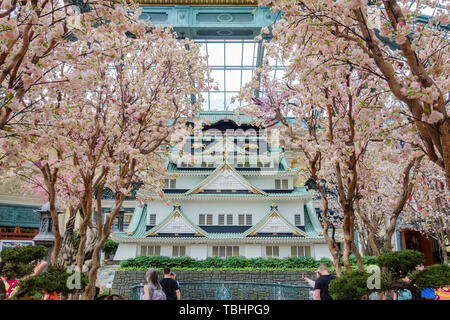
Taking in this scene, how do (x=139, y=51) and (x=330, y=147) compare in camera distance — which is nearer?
(x=330, y=147)

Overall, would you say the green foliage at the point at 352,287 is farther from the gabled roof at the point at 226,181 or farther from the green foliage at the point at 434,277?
the gabled roof at the point at 226,181

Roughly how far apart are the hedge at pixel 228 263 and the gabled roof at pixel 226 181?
16.3ft

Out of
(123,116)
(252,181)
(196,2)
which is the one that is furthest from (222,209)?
(123,116)

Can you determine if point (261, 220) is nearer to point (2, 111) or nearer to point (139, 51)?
point (139, 51)

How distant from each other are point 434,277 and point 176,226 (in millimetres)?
19151

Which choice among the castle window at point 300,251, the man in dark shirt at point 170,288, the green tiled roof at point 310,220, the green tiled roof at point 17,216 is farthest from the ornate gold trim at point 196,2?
the green tiled roof at point 17,216

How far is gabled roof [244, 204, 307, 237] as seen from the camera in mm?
23297

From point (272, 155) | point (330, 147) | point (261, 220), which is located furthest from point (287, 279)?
point (330, 147)

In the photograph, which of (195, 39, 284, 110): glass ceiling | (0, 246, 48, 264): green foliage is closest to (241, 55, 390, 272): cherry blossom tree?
(0, 246, 48, 264): green foliage

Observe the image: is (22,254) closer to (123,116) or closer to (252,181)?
(123,116)

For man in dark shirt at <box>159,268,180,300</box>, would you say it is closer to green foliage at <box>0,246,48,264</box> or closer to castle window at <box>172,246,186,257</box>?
green foliage at <box>0,246,48,264</box>
